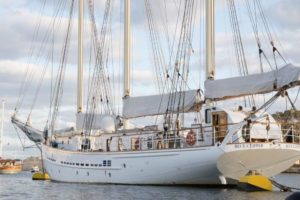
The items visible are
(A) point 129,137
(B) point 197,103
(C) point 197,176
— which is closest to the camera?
(C) point 197,176

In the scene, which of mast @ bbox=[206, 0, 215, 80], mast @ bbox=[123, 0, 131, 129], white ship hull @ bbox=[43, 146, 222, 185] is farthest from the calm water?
mast @ bbox=[123, 0, 131, 129]

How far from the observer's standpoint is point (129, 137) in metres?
48.0

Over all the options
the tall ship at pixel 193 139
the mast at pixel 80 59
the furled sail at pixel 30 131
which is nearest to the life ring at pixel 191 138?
the tall ship at pixel 193 139

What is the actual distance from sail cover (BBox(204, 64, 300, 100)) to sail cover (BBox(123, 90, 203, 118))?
2500 mm

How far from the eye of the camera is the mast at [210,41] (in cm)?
4428

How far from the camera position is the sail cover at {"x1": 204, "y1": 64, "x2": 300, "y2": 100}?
3797 centimetres

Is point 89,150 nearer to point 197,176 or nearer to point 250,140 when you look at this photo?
point 197,176

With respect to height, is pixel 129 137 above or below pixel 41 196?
above

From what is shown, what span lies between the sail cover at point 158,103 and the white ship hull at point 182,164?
5.08 metres

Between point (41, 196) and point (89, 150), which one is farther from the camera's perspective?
point (89, 150)

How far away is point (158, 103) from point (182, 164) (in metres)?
8.20

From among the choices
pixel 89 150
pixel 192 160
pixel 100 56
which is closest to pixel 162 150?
pixel 192 160

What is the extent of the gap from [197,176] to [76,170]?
44.4 ft

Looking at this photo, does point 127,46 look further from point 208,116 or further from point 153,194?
point 153,194
